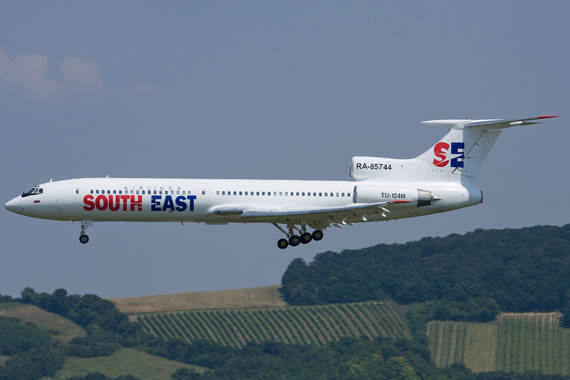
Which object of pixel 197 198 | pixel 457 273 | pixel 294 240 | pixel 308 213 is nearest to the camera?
pixel 308 213

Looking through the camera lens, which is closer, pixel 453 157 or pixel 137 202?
pixel 137 202

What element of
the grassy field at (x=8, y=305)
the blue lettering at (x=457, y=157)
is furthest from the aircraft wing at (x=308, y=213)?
the grassy field at (x=8, y=305)

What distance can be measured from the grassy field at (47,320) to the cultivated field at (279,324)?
10291 mm

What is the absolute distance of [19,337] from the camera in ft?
412

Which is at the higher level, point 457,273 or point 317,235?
point 457,273

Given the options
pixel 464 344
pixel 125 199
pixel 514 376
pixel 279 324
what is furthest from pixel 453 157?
pixel 279 324

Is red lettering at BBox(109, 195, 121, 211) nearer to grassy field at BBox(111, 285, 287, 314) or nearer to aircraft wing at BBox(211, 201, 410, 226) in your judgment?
aircraft wing at BBox(211, 201, 410, 226)

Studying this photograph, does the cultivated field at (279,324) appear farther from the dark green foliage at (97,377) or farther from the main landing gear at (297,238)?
the main landing gear at (297,238)

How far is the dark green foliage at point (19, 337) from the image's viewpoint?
407 ft

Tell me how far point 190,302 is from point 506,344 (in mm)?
45744

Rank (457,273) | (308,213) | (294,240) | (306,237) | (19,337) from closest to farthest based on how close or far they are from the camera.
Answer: (308,213)
(306,237)
(294,240)
(19,337)
(457,273)

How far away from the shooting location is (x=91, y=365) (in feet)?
388

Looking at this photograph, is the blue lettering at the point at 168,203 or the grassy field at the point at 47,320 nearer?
Result: the blue lettering at the point at 168,203

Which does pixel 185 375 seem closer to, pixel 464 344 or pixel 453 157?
pixel 464 344
